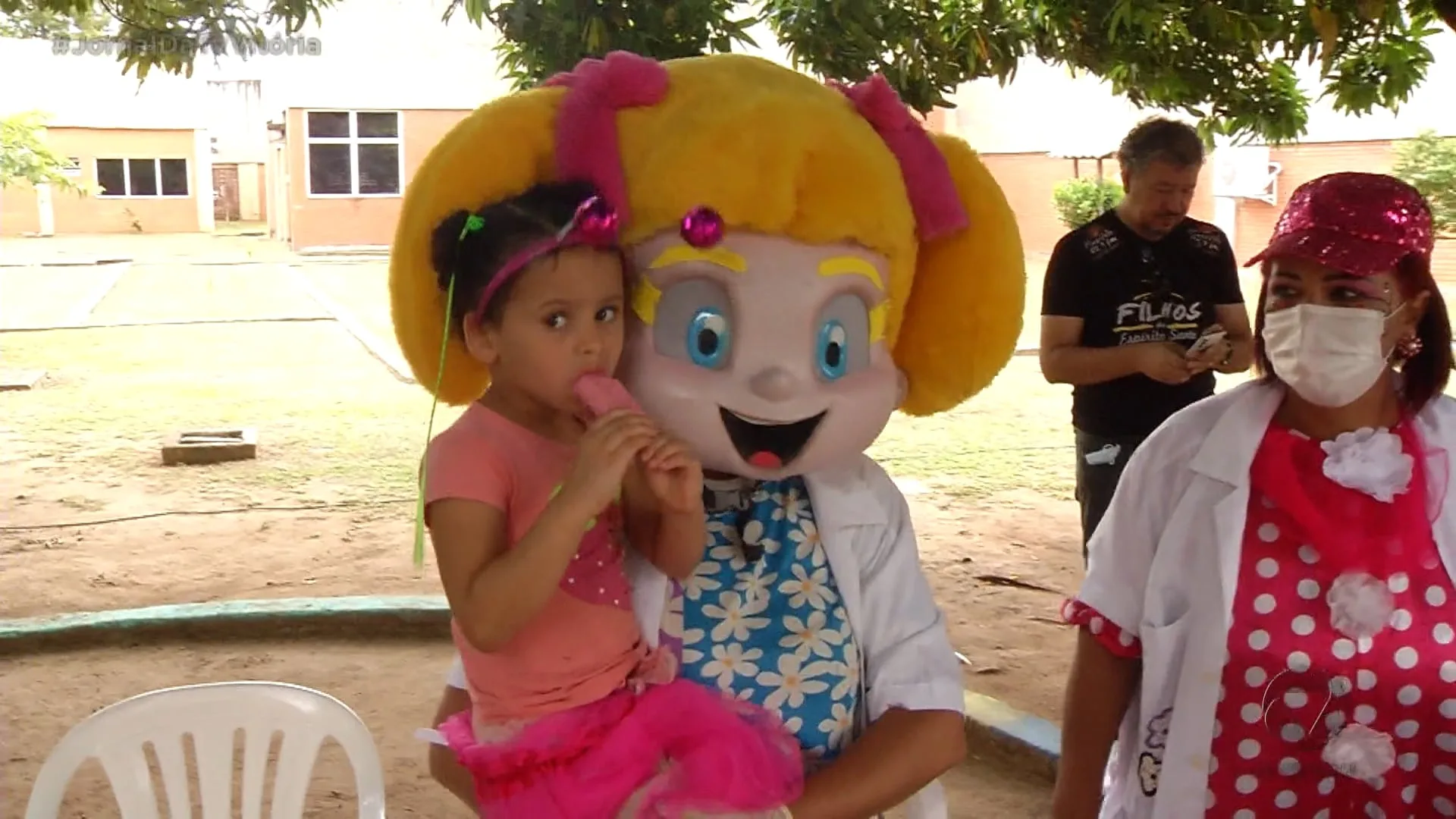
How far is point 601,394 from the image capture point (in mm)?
1540

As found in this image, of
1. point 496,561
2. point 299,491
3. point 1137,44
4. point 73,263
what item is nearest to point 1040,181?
point 73,263

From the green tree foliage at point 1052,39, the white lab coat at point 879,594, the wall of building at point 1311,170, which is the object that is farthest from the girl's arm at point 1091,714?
the wall of building at point 1311,170

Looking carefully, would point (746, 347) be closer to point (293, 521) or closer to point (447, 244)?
point (447, 244)

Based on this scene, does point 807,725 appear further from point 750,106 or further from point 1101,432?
point 1101,432

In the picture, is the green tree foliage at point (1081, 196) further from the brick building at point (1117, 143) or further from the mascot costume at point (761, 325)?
the mascot costume at point (761, 325)

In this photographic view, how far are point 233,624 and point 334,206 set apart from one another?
20420mm

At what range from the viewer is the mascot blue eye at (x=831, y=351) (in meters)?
1.69

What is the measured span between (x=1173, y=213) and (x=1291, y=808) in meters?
2.25

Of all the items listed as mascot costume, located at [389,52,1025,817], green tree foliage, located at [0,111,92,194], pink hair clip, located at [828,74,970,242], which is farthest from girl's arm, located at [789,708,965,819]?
green tree foliage, located at [0,111,92,194]

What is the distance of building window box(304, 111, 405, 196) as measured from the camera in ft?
76.7

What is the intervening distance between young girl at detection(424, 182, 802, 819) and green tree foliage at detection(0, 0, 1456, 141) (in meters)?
1.15

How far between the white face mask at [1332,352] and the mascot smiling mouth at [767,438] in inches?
26.5

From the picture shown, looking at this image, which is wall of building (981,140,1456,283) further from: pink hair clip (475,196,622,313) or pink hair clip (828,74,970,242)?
pink hair clip (475,196,622,313)

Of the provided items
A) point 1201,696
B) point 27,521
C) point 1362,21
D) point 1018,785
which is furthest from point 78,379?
point 1201,696
